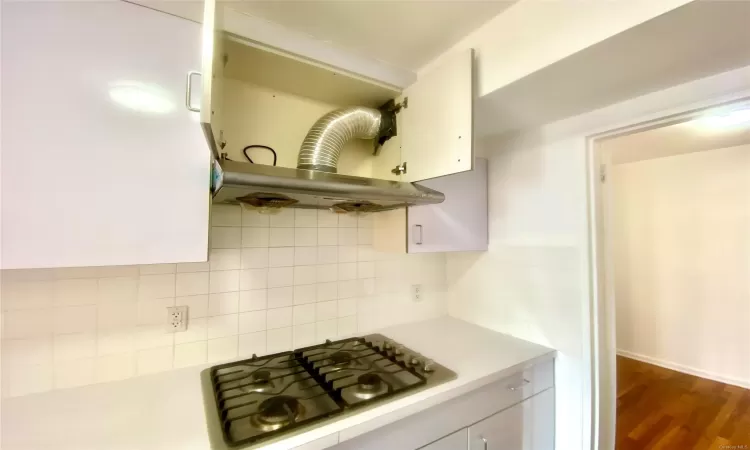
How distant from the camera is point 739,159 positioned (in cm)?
267

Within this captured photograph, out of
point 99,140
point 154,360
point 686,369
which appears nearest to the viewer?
point 99,140

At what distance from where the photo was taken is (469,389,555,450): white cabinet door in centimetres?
116

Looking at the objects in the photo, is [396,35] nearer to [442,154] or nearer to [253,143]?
[442,154]

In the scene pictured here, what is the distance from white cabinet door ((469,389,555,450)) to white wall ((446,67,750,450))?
0.07 meters

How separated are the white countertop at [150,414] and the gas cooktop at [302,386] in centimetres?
3

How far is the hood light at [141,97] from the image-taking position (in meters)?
0.82

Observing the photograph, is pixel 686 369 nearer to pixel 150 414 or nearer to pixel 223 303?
pixel 223 303

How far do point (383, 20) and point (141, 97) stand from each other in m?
0.81

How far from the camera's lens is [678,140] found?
2473 millimetres

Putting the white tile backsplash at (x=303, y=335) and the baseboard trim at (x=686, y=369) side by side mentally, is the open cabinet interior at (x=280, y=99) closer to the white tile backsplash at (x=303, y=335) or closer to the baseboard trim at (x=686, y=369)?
the white tile backsplash at (x=303, y=335)

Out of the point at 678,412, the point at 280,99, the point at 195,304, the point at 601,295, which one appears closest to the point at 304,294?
the point at 195,304

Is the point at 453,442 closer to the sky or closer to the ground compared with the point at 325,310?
closer to the ground

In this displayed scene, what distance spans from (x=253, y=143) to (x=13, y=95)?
2.22ft

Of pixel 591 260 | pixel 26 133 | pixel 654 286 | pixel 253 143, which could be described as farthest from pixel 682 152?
pixel 26 133
